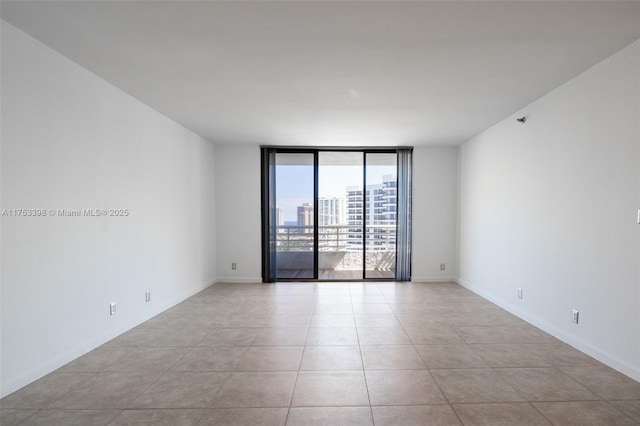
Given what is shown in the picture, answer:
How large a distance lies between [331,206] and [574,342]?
4.21 metres

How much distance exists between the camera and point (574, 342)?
2.98 meters

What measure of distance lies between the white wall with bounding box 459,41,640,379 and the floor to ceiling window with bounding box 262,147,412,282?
1816mm

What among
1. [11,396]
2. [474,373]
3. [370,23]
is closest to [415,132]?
[370,23]

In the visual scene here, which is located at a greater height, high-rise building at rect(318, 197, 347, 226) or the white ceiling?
the white ceiling

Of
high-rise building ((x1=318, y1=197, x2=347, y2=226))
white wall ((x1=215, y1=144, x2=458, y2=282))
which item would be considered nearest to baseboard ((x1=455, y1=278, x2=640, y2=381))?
white wall ((x1=215, y1=144, x2=458, y2=282))

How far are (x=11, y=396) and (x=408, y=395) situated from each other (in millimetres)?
2663

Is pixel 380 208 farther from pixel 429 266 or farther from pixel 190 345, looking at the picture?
pixel 190 345

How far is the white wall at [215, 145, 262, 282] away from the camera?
584cm

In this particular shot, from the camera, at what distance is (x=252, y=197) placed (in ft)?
19.2

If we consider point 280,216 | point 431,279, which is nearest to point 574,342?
point 431,279

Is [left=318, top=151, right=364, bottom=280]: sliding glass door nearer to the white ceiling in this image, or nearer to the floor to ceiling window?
the floor to ceiling window

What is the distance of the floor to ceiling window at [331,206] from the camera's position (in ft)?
19.3

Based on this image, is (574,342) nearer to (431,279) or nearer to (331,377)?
(331,377)

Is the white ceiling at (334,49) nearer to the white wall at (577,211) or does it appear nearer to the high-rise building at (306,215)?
the white wall at (577,211)
